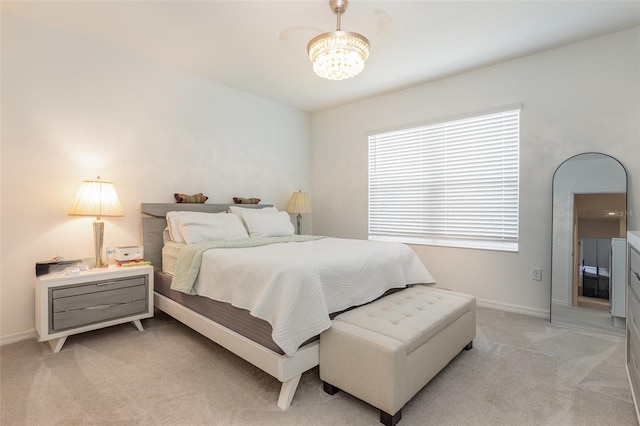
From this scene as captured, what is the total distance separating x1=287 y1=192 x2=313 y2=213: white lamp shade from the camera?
431 centimetres

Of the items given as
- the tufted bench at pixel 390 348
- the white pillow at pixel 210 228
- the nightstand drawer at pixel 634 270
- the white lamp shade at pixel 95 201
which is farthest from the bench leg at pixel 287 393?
the white lamp shade at pixel 95 201

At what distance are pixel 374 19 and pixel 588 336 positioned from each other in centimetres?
312

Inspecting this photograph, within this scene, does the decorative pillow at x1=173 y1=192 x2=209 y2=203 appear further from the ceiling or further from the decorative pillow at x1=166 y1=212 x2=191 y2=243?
the ceiling

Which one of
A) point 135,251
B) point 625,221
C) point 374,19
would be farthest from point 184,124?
point 625,221

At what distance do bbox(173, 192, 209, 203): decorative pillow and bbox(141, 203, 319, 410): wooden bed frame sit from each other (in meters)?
0.06

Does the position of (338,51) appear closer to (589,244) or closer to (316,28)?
(316,28)

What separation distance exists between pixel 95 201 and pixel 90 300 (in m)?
0.79

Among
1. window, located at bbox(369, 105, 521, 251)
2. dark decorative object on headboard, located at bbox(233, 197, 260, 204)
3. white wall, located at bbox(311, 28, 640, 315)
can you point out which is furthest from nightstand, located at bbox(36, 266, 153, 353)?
white wall, located at bbox(311, 28, 640, 315)

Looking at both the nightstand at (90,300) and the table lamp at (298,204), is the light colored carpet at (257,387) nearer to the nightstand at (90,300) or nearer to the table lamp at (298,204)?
the nightstand at (90,300)

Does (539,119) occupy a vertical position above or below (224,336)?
above

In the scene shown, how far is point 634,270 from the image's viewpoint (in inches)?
63.1

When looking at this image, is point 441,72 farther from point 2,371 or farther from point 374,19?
point 2,371

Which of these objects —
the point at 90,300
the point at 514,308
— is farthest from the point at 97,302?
the point at 514,308

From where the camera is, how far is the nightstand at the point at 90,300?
2260mm
